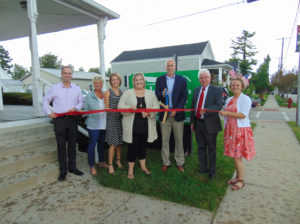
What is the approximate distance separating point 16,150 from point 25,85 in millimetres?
37377

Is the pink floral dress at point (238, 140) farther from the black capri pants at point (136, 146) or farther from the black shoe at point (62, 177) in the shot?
the black shoe at point (62, 177)

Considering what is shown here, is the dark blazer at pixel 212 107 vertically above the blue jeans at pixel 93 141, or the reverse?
the dark blazer at pixel 212 107

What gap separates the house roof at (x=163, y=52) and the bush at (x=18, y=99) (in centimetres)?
1608

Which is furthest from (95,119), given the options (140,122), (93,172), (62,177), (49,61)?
(49,61)

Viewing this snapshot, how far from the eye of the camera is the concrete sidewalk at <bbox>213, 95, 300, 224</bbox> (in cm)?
252

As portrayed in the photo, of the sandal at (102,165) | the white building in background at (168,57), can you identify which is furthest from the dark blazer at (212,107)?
the white building in background at (168,57)

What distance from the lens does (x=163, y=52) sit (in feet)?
84.6

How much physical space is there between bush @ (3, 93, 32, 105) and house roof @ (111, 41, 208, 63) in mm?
16081

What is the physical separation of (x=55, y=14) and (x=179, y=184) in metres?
5.94

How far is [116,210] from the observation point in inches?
105

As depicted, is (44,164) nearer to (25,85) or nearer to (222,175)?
(222,175)

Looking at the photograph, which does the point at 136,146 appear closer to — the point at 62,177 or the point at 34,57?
the point at 62,177

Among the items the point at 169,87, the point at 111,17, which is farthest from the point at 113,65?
the point at 169,87

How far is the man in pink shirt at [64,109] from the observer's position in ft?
10.9
